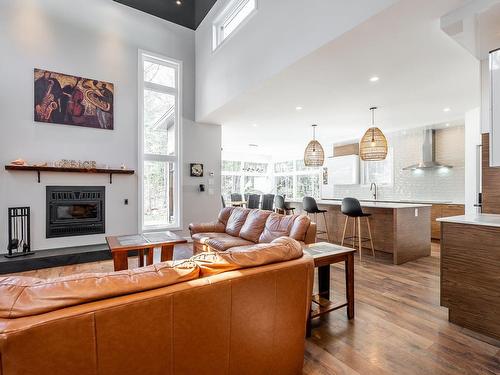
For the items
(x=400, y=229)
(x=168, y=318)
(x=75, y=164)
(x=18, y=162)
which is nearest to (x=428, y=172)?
(x=400, y=229)

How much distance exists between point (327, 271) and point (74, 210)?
15.0 ft

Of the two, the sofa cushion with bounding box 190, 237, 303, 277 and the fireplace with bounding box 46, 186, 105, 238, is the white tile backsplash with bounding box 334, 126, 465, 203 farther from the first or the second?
the fireplace with bounding box 46, 186, 105, 238

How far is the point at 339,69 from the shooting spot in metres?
3.40

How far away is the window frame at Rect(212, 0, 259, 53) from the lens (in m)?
4.29

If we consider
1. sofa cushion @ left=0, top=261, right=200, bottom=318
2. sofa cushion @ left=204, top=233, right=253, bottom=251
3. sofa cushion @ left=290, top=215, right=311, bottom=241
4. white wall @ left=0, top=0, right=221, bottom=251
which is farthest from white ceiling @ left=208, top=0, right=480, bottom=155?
sofa cushion @ left=0, top=261, right=200, bottom=318

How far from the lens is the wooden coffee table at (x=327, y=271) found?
2.24m

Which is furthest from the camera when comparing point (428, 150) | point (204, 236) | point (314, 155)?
point (428, 150)

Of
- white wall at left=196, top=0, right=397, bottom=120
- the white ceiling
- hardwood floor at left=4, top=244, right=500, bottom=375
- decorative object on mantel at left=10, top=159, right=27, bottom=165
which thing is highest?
white wall at left=196, top=0, right=397, bottom=120

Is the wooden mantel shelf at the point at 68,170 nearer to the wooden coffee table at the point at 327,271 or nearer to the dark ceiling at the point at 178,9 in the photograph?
the dark ceiling at the point at 178,9

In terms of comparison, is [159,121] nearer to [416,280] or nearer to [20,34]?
[20,34]

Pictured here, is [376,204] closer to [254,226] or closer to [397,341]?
[254,226]

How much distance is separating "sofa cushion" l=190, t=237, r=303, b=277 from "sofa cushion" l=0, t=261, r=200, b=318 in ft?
0.36

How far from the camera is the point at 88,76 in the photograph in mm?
5082

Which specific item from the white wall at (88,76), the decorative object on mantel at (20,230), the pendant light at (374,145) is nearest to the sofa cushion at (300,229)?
the pendant light at (374,145)
